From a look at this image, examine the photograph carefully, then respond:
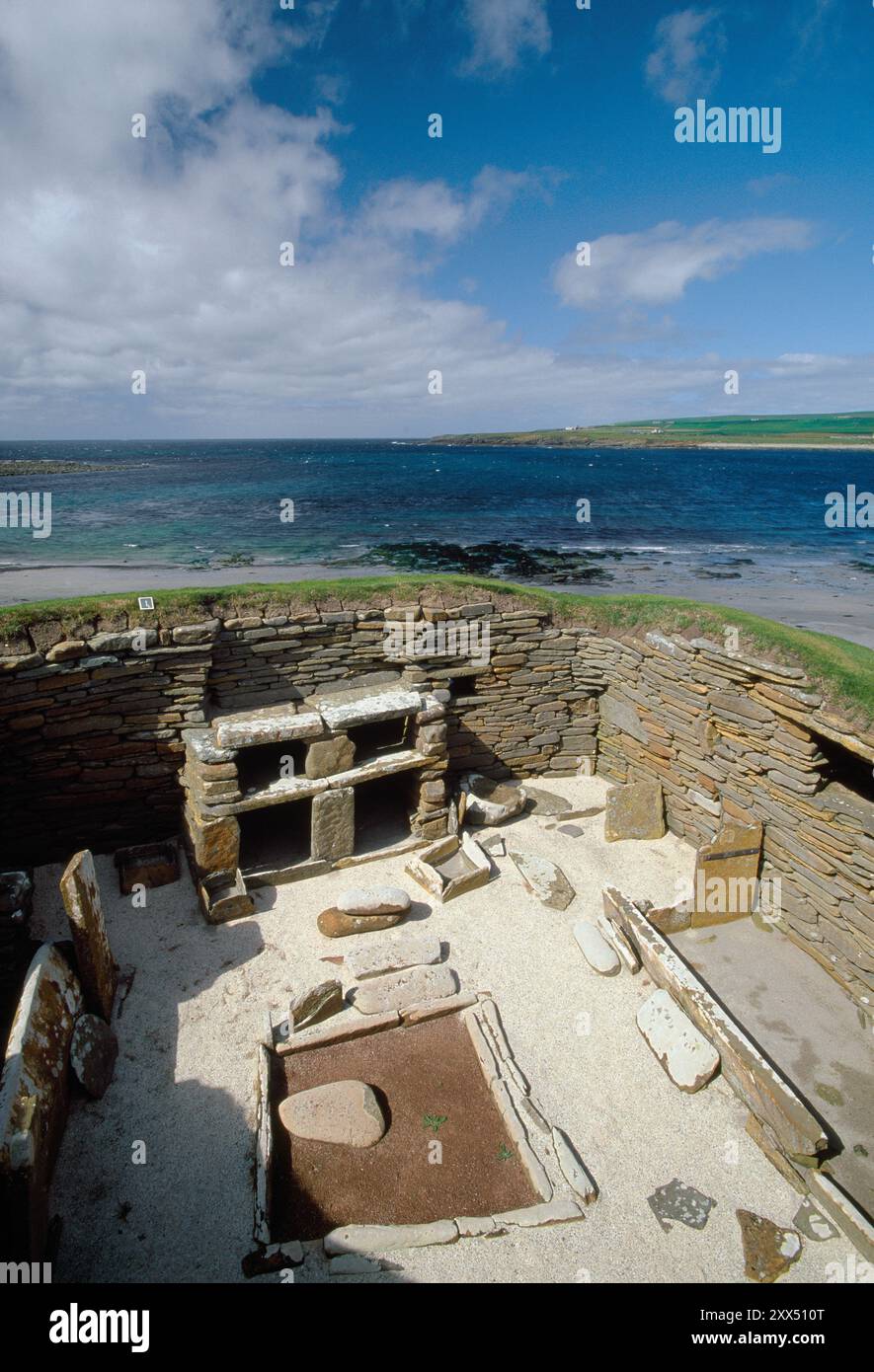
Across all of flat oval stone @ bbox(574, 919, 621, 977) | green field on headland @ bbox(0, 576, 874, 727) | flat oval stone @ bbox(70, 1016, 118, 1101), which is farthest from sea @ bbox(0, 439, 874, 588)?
flat oval stone @ bbox(70, 1016, 118, 1101)

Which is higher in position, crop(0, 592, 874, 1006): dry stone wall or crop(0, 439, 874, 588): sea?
crop(0, 439, 874, 588): sea

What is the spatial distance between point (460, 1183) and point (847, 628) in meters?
19.5

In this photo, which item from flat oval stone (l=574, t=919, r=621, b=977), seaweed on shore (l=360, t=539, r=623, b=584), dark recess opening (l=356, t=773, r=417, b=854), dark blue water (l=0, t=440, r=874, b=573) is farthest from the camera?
dark blue water (l=0, t=440, r=874, b=573)

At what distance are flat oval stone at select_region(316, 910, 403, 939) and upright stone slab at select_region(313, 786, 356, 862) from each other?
96 centimetres

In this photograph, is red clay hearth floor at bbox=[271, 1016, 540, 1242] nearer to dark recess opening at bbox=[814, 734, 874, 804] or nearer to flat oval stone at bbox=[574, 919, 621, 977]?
flat oval stone at bbox=[574, 919, 621, 977]

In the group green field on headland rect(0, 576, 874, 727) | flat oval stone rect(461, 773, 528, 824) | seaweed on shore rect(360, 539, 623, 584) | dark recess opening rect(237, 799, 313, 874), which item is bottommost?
dark recess opening rect(237, 799, 313, 874)

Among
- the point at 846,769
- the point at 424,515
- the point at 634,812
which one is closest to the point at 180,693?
the point at 634,812

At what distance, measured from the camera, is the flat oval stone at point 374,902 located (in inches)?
277

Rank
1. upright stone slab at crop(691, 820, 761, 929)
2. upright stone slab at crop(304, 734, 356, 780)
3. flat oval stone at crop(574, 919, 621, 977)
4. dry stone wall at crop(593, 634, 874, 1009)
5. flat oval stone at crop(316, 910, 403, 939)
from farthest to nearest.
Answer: upright stone slab at crop(304, 734, 356, 780) < upright stone slab at crop(691, 820, 761, 929) < flat oval stone at crop(316, 910, 403, 939) < flat oval stone at crop(574, 919, 621, 977) < dry stone wall at crop(593, 634, 874, 1009)

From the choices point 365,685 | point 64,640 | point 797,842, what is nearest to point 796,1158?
point 797,842

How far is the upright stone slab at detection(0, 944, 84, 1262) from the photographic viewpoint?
390cm

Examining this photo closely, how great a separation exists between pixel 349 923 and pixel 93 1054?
101 inches

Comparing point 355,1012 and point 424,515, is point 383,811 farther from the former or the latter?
point 424,515

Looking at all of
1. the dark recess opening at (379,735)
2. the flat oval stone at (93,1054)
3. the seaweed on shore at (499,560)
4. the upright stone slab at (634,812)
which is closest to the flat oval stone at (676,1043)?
the upright stone slab at (634,812)
